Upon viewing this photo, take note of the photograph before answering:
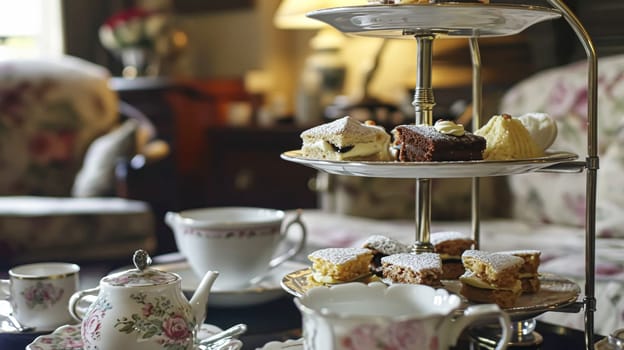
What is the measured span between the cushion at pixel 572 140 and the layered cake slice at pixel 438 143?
112cm

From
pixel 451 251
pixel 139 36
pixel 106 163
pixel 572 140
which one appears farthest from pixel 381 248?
pixel 139 36

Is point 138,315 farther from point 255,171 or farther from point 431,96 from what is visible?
point 255,171

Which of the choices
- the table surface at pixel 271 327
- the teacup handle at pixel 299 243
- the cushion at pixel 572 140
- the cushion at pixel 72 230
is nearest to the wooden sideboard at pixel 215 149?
the cushion at pixel 72 230

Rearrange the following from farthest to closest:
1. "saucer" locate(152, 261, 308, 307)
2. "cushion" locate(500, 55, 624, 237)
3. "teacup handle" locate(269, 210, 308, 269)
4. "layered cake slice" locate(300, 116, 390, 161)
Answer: "cushion" locate(500, 55, 624, 237) < "teacup handle" locate(269, 210, 308, 269) < "saucer" locate(152, 261, 308, 307) < "layered cake slice" locate(300, 116, 390, 161)

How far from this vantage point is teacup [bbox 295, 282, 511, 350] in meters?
0.67

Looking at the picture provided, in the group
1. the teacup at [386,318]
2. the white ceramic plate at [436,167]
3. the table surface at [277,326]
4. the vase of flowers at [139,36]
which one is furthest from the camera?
the vase of flowers at [139,36]

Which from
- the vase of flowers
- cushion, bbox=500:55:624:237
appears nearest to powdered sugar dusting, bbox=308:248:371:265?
cushion, bbox=500:55:624:237

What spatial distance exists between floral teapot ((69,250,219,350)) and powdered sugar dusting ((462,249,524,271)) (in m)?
0.33

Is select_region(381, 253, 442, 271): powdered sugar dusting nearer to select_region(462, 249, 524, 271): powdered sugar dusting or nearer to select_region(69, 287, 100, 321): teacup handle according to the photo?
select_region(462, 249, 524, 271): powdered sugar dusting

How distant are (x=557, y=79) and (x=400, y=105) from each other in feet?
2.46

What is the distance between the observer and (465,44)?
10.1 feet

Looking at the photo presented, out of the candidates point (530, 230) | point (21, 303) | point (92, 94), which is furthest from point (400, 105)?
point (21, 303)

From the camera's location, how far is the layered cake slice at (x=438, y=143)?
2.88 ft

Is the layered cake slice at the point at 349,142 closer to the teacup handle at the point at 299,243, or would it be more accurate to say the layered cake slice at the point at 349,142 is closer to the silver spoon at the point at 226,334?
the silver spoon at the point at 226,334
